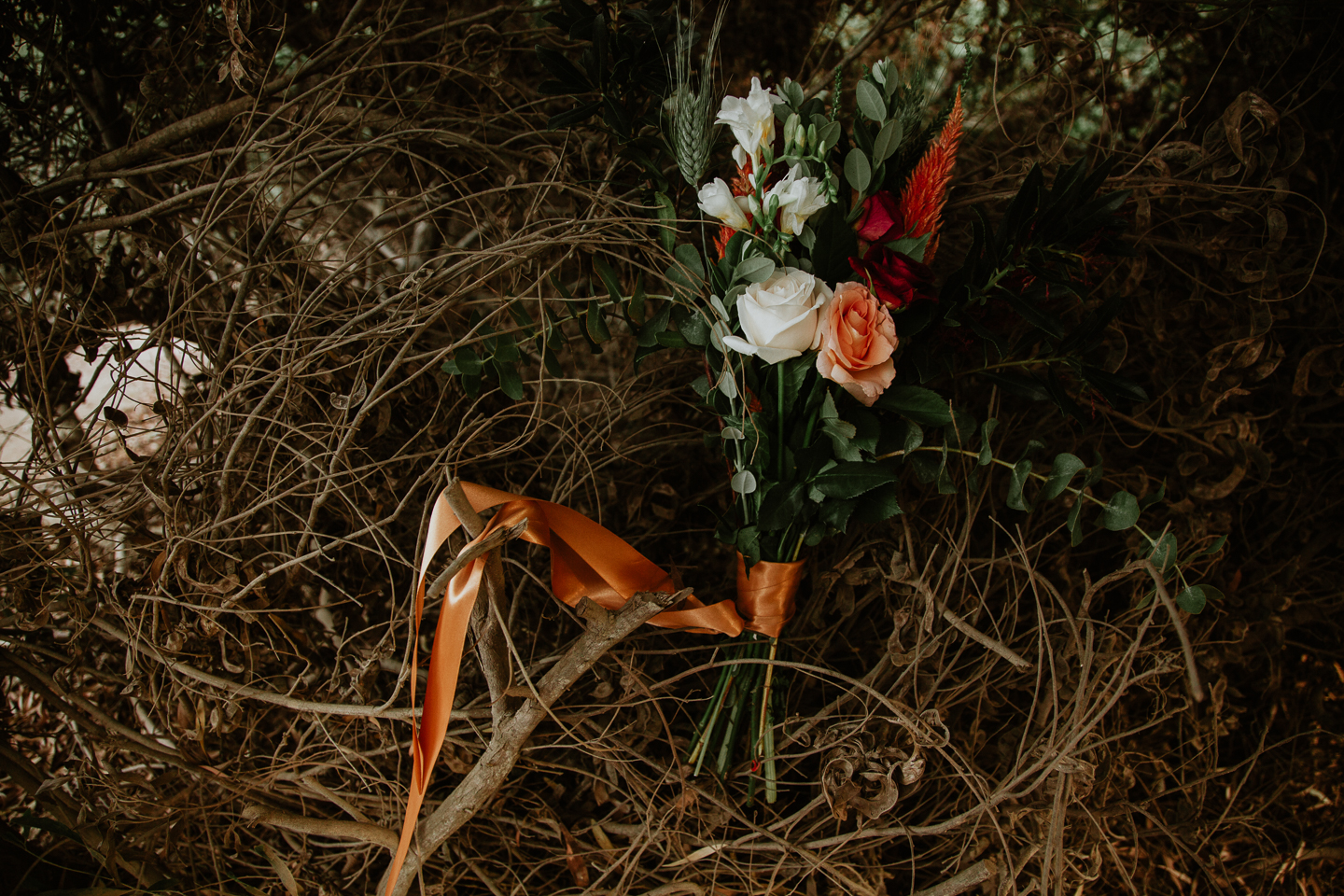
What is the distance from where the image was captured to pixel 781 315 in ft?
2.09

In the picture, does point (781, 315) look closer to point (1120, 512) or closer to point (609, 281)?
point (609, 281)

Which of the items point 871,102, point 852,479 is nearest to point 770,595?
point 852,479

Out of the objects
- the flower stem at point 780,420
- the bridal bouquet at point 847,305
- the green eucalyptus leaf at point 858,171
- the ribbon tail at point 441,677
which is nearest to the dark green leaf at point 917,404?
the bridal bouquet at point 847,305

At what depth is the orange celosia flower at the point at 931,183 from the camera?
70 centimetres

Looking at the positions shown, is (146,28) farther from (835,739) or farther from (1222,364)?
(1222,364)

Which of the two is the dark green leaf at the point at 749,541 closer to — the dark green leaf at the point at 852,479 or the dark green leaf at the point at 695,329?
the dark green leaf at the point at 852,479

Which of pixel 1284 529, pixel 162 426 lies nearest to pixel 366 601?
pixel 162 426

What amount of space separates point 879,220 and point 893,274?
0.05 m

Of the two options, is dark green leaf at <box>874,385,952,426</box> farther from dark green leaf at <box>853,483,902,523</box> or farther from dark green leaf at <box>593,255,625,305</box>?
dark green leaf at <box>593,255,625,305</box>

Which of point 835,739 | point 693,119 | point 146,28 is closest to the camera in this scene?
point 693,119

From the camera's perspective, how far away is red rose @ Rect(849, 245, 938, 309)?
70 centimetres

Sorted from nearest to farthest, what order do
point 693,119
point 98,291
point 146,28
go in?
1. point 693,119
2. point 98,291
3. point 146,28

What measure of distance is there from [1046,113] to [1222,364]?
464 mm

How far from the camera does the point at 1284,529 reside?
3.61 feet
